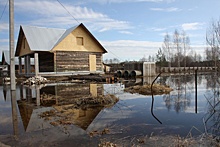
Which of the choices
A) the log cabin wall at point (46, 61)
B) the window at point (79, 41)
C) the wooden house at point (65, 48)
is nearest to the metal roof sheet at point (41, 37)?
the wooden house at point (65, 48)

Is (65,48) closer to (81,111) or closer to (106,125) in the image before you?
(81,111)

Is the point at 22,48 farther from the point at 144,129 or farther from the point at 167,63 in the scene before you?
the point at 167,63

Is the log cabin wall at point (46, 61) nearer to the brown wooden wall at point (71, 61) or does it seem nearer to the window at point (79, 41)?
the brown wooden wall at point (71, 61)

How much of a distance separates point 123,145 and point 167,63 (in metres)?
55.2

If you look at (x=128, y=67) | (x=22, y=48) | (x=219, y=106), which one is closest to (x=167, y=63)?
(x=128, y=67)

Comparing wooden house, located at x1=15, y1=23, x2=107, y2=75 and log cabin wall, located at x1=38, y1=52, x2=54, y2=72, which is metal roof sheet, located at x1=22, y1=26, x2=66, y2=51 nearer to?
wooden house, located at x1=15, y1=23, x2=107, y2=75

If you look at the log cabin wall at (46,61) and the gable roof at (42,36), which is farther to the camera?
the log cabin wall at (46,61)

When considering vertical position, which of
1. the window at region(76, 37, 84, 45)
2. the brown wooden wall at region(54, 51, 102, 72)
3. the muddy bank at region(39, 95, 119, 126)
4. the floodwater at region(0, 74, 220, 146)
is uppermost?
the window at region(76, 37, 84, 45)

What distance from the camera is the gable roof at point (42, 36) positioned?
24.1m

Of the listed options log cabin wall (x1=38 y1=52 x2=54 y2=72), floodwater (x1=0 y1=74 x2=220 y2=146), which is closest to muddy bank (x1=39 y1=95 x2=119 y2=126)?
floodwater (x1=0 y1=74 x2=220 y2=146)

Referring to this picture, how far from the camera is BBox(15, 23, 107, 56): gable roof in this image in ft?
79.1

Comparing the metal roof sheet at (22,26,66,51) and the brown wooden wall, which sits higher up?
the metal roof sheet at (22,26,66,51)

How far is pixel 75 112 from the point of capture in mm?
6535

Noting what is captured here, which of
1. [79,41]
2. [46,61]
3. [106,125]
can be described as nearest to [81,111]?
[106,125]
